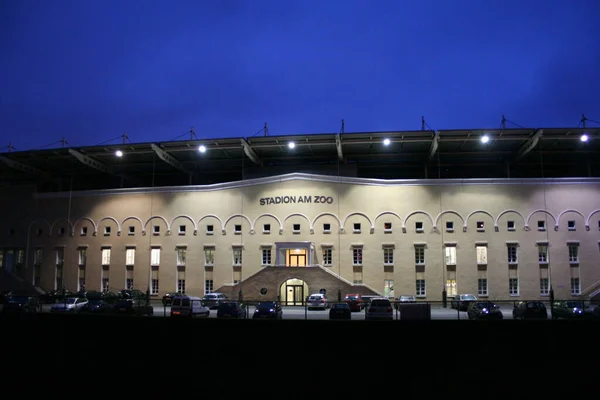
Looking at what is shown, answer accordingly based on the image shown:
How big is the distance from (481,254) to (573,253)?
9163 millimetres

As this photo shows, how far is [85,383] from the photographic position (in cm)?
1908

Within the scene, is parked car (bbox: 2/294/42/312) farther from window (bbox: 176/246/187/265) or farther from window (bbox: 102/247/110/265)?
window (bbox: 102/247/110/265)

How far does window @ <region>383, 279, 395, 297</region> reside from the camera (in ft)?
175

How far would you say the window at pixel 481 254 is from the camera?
53.2 metres

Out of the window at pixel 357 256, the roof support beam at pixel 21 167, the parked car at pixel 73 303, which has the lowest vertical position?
the parked car at pixel 73 303

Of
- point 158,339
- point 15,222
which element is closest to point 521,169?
point 158,339

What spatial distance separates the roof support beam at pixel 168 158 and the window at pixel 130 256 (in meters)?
10.8

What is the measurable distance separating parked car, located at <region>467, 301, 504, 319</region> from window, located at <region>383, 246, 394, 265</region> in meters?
Result: 21.4

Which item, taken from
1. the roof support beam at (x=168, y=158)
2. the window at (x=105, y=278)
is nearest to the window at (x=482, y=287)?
the roof support beam at (x=168, y=158)

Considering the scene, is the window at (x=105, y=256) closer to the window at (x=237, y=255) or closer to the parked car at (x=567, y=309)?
the window at (x=237, y=255)

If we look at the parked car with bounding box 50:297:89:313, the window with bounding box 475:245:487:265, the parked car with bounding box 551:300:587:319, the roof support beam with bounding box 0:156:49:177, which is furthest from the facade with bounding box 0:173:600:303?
the parked car with bounding box 551:300:587:319

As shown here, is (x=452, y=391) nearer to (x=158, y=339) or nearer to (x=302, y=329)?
(x=302, y=329)

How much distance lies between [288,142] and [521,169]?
1083 inches

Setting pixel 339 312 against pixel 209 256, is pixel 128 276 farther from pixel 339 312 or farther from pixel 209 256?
pixel 339 312
